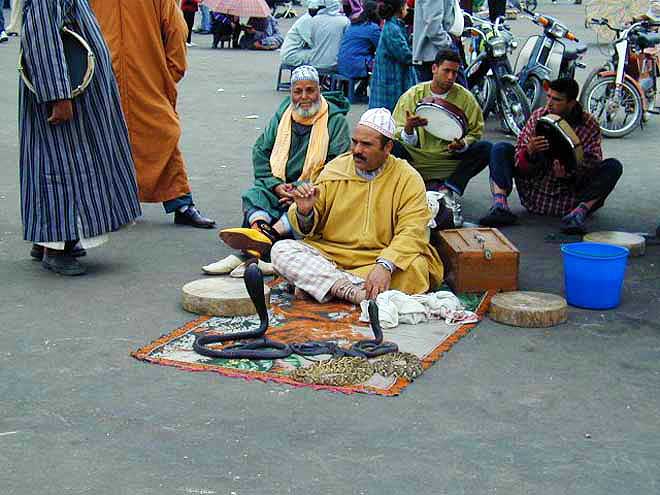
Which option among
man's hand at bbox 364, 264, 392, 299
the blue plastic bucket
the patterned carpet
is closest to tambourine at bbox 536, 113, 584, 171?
the blue plastic bucket

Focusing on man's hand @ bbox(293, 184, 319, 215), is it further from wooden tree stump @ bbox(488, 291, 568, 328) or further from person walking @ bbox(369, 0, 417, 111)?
person walking @ bbox(369, 0, 417, 111)

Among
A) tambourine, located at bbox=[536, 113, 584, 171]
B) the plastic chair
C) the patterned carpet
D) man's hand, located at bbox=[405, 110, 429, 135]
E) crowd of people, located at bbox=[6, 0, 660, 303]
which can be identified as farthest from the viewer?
the plastic chair

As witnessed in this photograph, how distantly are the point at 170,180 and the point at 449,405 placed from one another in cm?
328

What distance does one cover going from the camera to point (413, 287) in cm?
546

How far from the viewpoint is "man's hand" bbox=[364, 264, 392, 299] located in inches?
206

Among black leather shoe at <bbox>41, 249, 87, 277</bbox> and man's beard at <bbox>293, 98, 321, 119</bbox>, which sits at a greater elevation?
man's beard at <bbox>293, 98, 321, 119</bbox>

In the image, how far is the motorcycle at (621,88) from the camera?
10555 mm

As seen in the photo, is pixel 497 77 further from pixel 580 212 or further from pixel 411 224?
pixel 411 224

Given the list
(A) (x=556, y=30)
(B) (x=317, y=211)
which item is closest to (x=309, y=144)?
(B) (x=317, y=211)

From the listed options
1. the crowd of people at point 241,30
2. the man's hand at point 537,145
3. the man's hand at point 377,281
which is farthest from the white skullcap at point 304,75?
the crowd of people at point 241,30

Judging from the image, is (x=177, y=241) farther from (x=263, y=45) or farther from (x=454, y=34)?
(x=263, y=45)

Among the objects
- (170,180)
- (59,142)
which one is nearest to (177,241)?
(170,180)

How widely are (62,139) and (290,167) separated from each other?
51.9 inches

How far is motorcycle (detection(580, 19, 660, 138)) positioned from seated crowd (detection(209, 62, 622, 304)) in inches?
142
